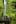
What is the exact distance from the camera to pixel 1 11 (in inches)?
17.3

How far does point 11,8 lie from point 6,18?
116mm

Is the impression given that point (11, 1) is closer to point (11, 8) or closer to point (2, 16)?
point (11, 8)

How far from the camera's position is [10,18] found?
1.42 feet

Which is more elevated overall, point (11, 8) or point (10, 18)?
point (11, 8)

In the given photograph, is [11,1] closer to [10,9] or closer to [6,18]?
[10,9]

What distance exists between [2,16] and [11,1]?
182 millimetres

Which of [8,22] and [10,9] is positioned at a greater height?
[10,9]

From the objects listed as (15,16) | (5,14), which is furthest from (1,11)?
(15,16)

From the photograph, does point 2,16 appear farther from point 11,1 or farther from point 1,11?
point 11,1

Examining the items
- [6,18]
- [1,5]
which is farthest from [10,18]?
[1,5]

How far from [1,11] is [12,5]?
131mm

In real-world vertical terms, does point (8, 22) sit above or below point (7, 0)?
below

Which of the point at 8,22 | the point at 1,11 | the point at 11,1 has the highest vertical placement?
the point at 11,1

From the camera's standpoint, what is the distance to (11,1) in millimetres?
438
